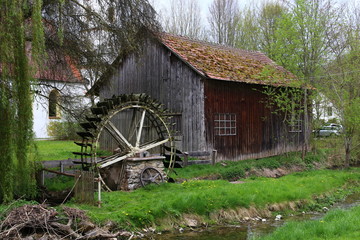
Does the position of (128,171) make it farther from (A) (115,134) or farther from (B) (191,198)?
(B) (191,198)

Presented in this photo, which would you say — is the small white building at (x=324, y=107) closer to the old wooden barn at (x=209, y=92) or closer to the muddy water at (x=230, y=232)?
the old wooden barn at (x=209, y=92)

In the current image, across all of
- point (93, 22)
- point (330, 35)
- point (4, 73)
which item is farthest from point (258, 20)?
point (4, 73)

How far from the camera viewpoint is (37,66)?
334 inches

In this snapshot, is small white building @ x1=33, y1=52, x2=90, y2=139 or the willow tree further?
small white building @ x1=33, y1=52, x2=90, y2=139

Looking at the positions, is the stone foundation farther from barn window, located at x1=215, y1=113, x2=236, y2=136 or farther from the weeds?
the weeds

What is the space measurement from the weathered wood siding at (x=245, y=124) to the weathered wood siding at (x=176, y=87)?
1.38 ft

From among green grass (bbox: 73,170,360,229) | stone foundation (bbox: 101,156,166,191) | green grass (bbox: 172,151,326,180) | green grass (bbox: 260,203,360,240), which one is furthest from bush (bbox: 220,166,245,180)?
green grass (bbox: 260,203,360,240)

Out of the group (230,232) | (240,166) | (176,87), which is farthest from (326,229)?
(176,87)

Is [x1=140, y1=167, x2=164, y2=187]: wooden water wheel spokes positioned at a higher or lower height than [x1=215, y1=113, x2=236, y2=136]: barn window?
lower

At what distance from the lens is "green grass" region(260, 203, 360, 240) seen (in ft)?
23.3

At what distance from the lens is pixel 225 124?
677 inches

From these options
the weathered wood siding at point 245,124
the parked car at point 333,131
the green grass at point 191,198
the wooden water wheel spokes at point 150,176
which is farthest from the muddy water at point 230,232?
the parked car at point 333,131

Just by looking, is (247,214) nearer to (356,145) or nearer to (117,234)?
(117,234)

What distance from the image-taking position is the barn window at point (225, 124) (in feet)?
55.1
